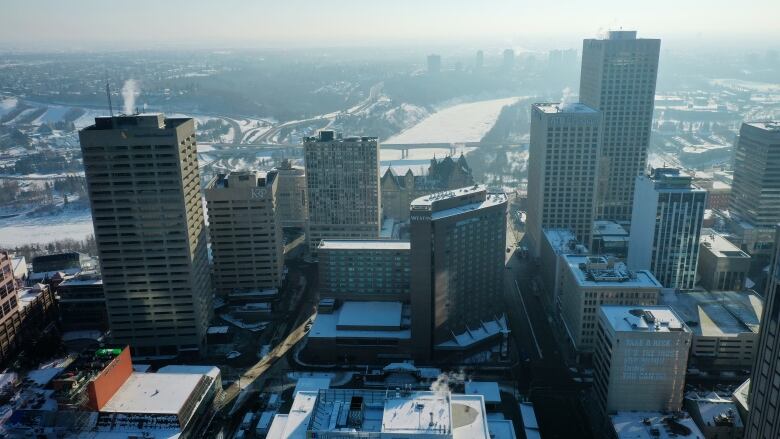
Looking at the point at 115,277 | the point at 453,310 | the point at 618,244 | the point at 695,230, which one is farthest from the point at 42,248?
the point at 695,230

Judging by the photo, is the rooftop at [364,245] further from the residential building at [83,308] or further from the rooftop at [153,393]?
the residential building at [83,308]

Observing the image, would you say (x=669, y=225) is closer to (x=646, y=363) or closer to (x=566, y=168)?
(x=566, y=168)

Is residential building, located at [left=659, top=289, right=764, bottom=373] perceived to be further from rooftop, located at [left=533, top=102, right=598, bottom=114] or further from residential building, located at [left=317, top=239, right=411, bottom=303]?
residential building, located at [left=317, top=239, right=411, bottom=303]

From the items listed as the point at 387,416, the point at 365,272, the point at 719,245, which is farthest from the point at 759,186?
the point at 387,416

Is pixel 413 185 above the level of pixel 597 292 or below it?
above

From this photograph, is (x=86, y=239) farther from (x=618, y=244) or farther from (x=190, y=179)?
(x=618, y=244)

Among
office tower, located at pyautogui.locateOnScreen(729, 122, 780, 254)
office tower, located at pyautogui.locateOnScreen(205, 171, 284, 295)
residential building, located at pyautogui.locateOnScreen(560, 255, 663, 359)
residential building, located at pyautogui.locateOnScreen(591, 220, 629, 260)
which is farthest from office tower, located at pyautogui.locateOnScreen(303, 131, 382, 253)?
office tower, located at pyautogui.locateOnScreen(729, 122, 780, 254)

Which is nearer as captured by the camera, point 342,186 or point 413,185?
point 342,186
